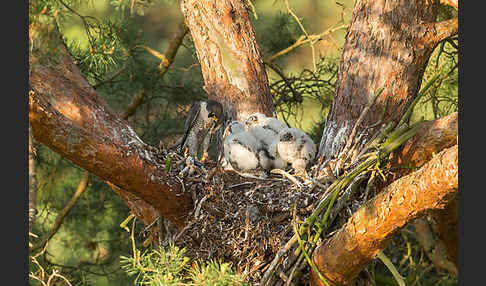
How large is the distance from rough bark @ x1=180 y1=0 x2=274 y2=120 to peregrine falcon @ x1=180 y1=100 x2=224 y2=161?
0.30 ft

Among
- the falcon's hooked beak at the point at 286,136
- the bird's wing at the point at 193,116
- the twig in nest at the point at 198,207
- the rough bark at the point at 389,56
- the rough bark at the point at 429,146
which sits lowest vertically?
the twig in nest at the point at 198,207

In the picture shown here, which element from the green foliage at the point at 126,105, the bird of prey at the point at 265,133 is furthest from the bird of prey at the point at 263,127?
the green foliage at the point at 126,105

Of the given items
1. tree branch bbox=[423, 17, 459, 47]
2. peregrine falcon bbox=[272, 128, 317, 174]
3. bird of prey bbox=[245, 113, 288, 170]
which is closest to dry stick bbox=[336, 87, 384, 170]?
peregrine falcon bbox=[272, 128, 317, 174]

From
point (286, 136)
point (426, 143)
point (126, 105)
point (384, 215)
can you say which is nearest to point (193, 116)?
point (286, 136)

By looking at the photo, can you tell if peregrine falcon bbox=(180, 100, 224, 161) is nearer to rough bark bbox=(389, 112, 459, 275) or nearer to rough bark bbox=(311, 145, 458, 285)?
rough bark bbox=(389, 112, 459, 275)

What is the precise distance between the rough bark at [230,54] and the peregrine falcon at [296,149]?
42 cm

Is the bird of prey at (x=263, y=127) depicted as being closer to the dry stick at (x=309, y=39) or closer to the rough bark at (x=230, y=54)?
the rough bark at (x=230, y=54)

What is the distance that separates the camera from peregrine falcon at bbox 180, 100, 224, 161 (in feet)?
13.2

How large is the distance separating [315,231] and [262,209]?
12.4 inches

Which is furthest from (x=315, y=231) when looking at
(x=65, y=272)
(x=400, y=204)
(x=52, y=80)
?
(x=65, y=272)

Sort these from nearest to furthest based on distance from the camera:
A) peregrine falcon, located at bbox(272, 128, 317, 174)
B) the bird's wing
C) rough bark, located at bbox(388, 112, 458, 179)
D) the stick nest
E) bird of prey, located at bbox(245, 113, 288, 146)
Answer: rough bark, located at bbox(388, 112, 458, 179) → the stick nest → peregrine falcon, located at bbox(272, 128, 317, 174) → bird of prey, located at bbox(245, 113, 288, 146) → the bird's wing

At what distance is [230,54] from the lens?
3969 mm

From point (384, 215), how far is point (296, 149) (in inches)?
46.1

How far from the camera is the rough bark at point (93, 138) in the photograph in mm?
2504
